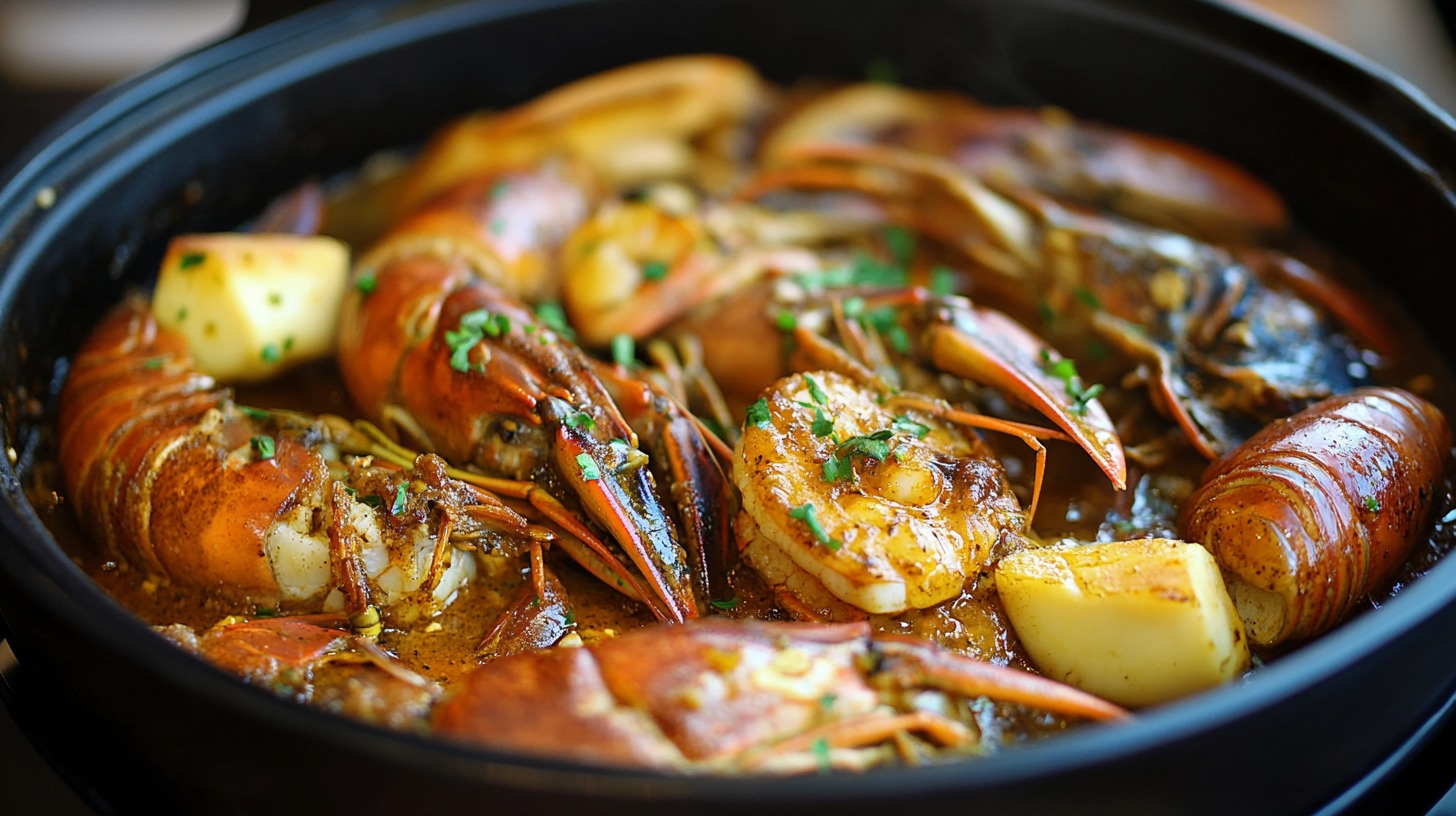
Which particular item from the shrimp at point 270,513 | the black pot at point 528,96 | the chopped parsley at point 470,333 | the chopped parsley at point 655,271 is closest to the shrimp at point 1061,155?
the black pot at point 528,96

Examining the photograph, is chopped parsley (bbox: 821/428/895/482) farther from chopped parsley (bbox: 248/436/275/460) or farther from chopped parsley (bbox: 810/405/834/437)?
chopped parsley (bbox: 248/436/275/460)

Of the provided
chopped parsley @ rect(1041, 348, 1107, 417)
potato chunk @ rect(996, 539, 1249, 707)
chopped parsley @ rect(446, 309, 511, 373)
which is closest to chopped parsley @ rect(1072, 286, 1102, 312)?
chopped parsley @ rect(1041, 348, 1107, 417)

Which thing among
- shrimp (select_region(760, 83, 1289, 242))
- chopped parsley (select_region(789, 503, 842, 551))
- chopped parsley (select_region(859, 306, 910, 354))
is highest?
shrimp (select_region(760, 83, 1289, 242))

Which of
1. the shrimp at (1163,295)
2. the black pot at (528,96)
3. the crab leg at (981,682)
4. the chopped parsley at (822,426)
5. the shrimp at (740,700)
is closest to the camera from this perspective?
the black pot at (528,96)

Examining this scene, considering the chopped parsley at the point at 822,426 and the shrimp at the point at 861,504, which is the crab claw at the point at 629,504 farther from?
the chopped parsley at the point at 822,426

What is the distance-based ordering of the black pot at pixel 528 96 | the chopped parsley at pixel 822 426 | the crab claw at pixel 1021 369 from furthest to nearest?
1. the crab claw at pixel 1021 369
2. the chopped parsley at pixel 822 426
3. the black pot at pixel 528 96

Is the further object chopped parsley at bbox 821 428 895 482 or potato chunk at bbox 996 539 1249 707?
chopped parsley at bbox 821 428 895 482
